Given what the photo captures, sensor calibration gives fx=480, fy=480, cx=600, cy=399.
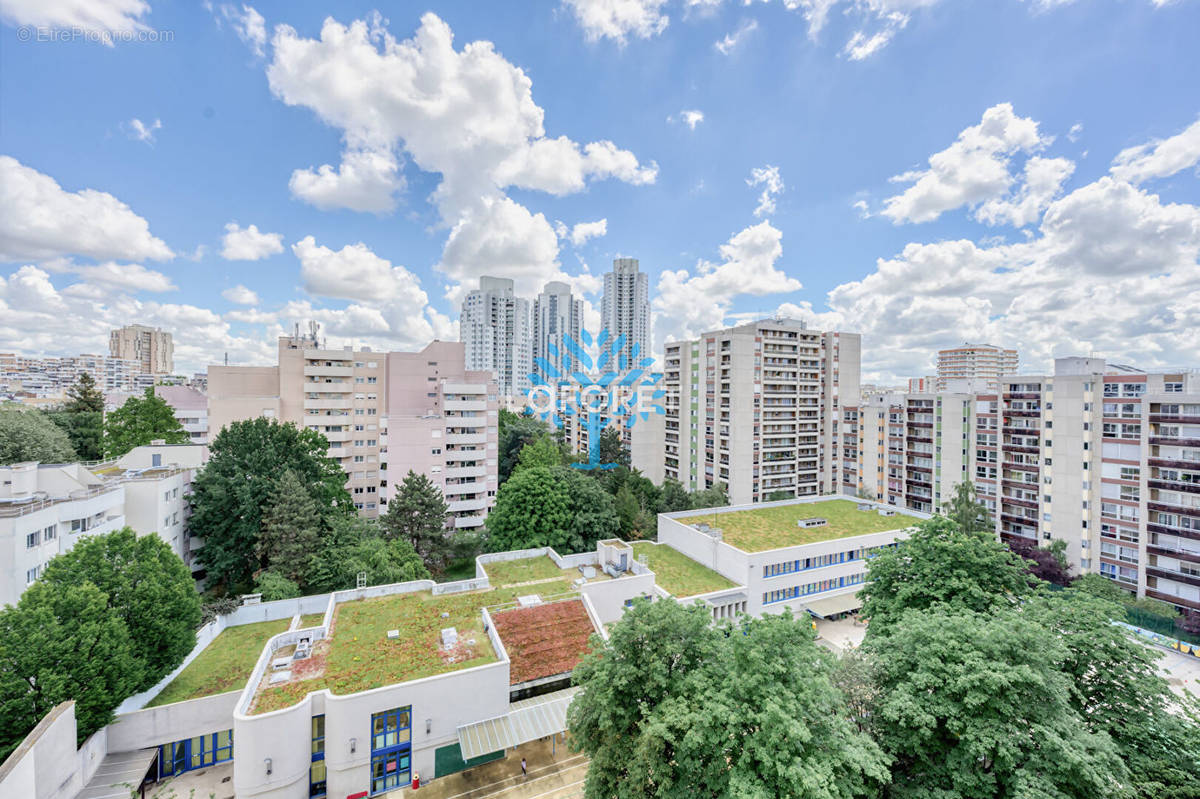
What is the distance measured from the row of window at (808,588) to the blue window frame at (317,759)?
2188 centimetres

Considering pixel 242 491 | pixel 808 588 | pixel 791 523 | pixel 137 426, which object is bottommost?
pixel 808 588

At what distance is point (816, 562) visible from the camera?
29.1 m

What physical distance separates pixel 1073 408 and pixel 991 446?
22.4ft

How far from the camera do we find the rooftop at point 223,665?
1788 centimetres

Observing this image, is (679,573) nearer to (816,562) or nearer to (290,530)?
(816,562)

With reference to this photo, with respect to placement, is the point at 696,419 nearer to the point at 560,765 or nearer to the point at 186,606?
the point at 560,765

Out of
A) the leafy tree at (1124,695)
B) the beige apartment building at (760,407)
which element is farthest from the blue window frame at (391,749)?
the beige apartment building at (760,407)

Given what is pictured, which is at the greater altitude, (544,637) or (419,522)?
(419,522)

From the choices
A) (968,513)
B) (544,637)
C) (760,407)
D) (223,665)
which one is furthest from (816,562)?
(223,665)

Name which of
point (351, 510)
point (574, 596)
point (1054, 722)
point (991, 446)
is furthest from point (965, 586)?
point (351, 510)

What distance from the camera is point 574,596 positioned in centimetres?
2291

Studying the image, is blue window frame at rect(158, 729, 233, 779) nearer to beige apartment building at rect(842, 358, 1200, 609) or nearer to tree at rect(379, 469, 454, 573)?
tree at rect(379, 469, 454, 573)

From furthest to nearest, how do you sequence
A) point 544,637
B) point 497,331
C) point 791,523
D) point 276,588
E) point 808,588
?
point 497,331
point 791,523
point 808,588
point 276,588
point 544,637

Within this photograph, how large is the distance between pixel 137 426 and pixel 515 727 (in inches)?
1506
